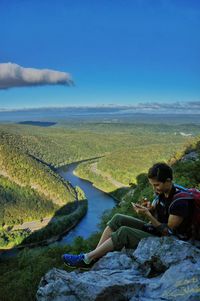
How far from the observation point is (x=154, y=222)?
7.00 m

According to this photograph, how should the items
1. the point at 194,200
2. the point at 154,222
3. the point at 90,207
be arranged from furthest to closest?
1. the point at 90,207
2. the point at 154,222
3. the point at 194,200

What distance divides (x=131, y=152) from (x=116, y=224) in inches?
7360

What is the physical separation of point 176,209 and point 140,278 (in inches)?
54.8

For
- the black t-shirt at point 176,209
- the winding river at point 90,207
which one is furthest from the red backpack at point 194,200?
the winding river at point 90,207

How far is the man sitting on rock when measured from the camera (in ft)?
21.9

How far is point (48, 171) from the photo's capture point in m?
149

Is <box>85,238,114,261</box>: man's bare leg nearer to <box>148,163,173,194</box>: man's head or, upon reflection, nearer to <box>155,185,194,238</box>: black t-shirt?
<box>155,185,194,238</box>: black t-shirt

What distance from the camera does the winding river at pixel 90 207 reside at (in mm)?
79031

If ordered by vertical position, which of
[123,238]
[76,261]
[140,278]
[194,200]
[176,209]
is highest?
[194,200]

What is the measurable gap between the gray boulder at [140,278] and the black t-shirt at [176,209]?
0.33m

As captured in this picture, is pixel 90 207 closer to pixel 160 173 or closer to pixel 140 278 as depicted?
pixel 160 173

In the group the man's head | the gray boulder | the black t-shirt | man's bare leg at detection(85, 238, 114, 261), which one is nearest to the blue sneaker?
man's bare leg at detection(85, 238, 114, 261)

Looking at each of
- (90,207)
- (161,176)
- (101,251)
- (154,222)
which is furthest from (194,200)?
(90,207)

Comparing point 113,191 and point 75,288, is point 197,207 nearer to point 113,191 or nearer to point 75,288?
point 75,288
